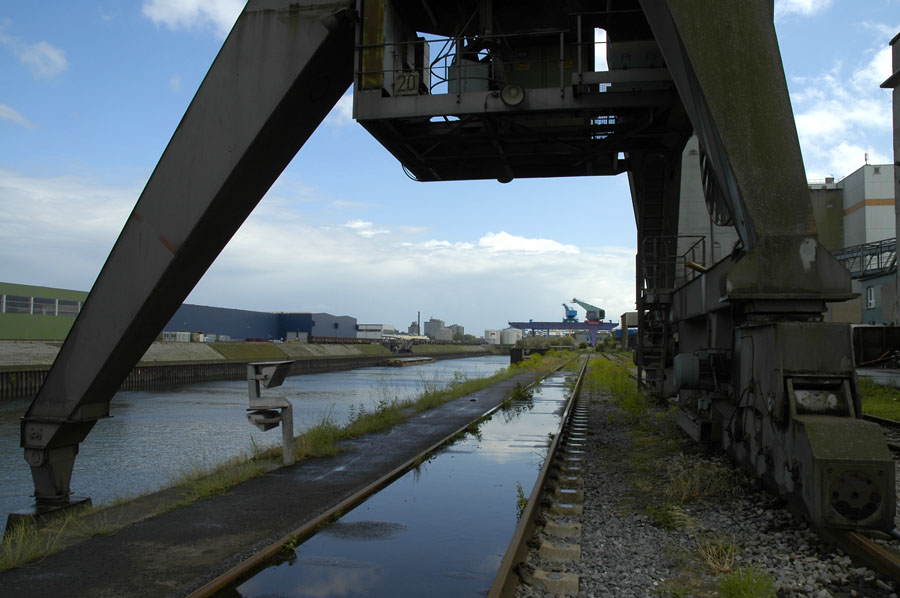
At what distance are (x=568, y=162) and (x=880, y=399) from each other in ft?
35.1

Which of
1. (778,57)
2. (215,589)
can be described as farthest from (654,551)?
(778,57)

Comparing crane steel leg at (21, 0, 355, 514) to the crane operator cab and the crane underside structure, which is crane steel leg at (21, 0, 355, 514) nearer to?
the crane underside structure

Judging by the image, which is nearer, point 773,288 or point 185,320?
point 773,288

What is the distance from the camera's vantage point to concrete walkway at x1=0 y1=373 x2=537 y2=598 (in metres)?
4.53

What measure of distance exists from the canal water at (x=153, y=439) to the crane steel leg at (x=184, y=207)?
6.75 feet

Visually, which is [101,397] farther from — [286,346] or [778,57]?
[286,346]

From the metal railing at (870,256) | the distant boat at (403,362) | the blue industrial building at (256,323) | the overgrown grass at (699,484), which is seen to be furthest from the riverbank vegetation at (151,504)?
the blue industrial building at (256,323)

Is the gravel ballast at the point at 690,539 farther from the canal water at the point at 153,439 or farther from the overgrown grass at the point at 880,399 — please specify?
the overgrown grass at the point at 880,399

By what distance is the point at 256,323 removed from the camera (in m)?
110

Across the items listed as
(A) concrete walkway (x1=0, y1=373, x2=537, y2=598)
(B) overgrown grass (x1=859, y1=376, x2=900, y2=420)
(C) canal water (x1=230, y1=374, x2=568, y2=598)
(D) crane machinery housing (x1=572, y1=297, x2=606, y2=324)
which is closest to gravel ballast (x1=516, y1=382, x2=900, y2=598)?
(C) canal water (x1=230, y1=374, x2=568, y2=598)

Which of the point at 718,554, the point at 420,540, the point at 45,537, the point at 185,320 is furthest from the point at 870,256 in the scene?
the point at 185,320

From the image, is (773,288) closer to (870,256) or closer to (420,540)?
(420,540)

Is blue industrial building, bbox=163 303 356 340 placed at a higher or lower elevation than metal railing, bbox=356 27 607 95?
lower

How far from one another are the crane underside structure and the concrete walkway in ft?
7.54
